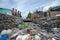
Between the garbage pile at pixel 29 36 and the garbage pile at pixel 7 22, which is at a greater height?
the garbage pile at pixel 7 22

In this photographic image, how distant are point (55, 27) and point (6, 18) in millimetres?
2215

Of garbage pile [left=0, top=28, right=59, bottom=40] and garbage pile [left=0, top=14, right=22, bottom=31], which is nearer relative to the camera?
garbage pile [left=0, top=28, right=59, bottom=40]

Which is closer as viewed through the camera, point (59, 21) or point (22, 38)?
point (22, 38)

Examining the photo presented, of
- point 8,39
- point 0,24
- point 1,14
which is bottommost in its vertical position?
point 8,39

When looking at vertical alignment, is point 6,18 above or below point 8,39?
above

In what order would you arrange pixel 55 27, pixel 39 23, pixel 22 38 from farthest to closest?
pixel 39 23
pixel 55 27
pixel 22 38

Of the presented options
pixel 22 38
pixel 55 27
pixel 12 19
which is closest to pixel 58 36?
pixel 55 27

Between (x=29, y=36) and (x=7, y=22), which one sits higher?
(x=7, y=22)

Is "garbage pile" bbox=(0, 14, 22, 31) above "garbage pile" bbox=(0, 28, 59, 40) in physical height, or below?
Result: above

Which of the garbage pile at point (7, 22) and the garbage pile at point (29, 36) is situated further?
the garbage pile at point (7, 22)

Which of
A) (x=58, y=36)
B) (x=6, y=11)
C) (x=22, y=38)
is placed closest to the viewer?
(x=22, y=38)

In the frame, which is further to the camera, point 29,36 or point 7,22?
point 7,22

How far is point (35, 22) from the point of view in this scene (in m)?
6.72

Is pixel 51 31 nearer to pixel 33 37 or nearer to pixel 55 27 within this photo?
pixel 55 27
